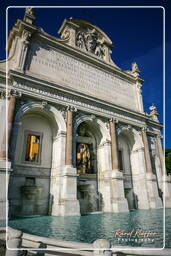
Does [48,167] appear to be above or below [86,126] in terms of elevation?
below

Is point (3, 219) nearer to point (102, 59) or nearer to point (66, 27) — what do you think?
point (102, 59)

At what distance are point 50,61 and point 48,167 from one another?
906 centimetres

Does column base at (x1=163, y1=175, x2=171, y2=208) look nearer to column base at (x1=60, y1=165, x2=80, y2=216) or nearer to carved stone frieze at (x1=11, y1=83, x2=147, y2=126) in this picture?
carved stone frieze at (x1=11, y1=83, x2=147, y2=126)

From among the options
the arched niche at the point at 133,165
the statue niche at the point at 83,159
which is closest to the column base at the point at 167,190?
the arched niche at the point at 133,165

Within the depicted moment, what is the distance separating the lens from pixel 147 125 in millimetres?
18828

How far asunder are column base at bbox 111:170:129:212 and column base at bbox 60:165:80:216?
3317 millimetres

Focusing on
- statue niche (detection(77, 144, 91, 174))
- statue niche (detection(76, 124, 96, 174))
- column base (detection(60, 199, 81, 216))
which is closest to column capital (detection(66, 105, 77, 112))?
statue niche (detection(76, 124, 96, 174))

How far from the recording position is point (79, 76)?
51.6ft

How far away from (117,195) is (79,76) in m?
10.9

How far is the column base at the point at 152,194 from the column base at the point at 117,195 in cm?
332

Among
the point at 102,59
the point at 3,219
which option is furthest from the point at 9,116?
the point at 102,59

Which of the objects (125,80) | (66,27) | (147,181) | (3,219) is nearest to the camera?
(3,219)

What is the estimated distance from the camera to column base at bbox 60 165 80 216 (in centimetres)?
1012

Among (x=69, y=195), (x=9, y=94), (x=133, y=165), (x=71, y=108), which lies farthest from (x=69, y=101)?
(x=133, y=165)
